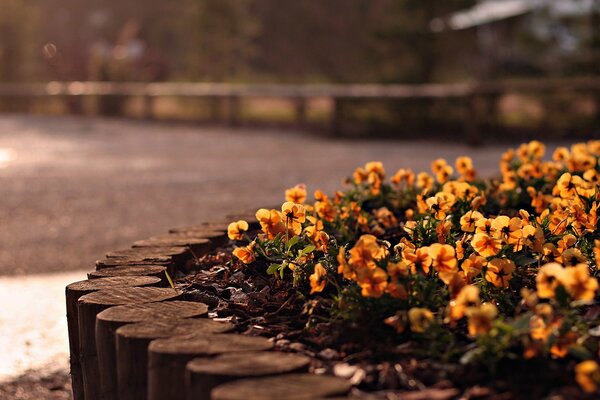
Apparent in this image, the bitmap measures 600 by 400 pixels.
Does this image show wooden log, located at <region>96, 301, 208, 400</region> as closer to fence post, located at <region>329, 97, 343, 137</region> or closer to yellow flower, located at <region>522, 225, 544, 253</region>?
yellow flower, located at <region>522, 225, 544, 253</region>

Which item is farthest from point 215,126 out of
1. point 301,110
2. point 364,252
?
point 364,252

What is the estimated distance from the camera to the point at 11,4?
2342 cm

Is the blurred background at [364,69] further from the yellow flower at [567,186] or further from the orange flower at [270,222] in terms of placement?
the orange flower at [270,222]

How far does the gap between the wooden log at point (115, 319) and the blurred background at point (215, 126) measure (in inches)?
45.6

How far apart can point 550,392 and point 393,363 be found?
1.19 ft

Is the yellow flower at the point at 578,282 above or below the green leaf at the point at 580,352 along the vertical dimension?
above

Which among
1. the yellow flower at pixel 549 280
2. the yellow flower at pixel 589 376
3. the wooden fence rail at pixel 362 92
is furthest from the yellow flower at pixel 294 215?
the wooden fence rail at pixel 362 92

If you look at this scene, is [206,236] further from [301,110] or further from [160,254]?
[301,110]

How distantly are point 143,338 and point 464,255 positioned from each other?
1090mm

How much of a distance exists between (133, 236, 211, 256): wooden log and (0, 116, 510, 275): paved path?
7.69 ft

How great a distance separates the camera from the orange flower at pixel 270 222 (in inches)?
117

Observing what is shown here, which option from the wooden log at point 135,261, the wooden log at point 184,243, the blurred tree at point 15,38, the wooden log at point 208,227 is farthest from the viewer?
the blurred tree at point 15,38

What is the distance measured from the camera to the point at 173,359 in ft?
7.15

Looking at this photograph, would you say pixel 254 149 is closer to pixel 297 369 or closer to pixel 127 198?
pixel 127 198
